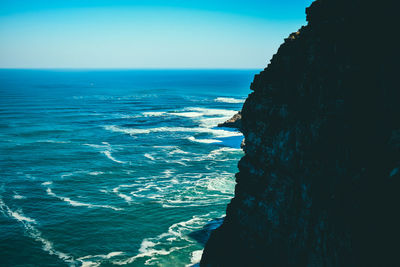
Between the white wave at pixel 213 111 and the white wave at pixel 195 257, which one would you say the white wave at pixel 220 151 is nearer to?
the white wave at pixel 195 257

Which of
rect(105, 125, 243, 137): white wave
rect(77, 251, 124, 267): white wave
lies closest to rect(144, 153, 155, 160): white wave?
rect(105, 125, 243, 137): white wave

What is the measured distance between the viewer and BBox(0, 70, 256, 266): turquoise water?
39.7 m

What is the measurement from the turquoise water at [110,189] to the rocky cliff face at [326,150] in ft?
39.0

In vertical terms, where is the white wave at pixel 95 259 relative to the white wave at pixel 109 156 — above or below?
below

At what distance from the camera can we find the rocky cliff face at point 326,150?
2136 centimetres

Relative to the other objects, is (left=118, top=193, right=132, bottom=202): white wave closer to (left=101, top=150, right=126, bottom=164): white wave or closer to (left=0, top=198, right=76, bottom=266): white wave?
(left=0, top=198, right=76, bottom=266): white wave

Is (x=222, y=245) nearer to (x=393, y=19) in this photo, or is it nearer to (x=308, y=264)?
(x=308, y=264)

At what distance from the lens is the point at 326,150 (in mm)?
24766

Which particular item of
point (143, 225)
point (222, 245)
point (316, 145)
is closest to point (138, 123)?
point (143, 225)

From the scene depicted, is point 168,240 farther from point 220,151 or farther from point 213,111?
point 213,111

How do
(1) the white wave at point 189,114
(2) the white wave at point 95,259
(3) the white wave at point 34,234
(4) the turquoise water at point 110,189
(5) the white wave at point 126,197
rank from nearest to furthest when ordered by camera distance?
1. (2) the white wave at point 95,259
2. (3) the white wave at point 34,234
3. (4) the turquoise water at point 110,189
4. (5) the white wave at point 126,197
5. (1) the white wave at point 189,114

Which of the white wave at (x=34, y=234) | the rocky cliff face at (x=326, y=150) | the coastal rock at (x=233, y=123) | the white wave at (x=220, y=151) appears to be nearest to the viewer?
the rocky cliff face at (x=326, y=150)

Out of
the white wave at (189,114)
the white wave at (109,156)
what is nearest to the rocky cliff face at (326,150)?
the white wave at (109,156)

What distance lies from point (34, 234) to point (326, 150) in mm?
37009
